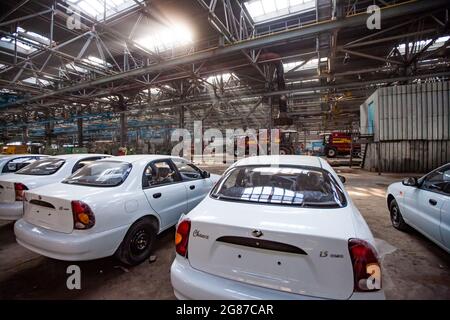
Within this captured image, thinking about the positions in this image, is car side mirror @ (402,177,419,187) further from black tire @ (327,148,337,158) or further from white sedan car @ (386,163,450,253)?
black tire @ (327,148,337,158)

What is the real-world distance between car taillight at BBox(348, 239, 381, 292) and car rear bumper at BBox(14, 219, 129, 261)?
228 cm

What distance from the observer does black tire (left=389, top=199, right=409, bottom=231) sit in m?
3.63

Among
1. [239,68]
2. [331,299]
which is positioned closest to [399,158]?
[239,68]

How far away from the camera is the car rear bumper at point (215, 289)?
1378 mm

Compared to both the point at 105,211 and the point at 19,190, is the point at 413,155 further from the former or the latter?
the point at 19,190

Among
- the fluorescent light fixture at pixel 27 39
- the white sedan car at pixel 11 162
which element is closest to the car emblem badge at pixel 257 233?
the white sedan car at pixel 11 162

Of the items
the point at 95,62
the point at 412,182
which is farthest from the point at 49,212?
the point at 95,62

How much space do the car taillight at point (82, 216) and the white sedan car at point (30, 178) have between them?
55.9 inches

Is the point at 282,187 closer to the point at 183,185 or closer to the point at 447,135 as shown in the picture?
the point at 183,185

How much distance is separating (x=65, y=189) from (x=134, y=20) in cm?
657

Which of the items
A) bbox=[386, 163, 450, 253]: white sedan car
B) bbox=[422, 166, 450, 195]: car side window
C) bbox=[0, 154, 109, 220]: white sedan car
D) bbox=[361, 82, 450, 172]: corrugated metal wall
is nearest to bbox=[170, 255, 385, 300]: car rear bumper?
bbox=[386, 163, 450, 253]: white sedan car

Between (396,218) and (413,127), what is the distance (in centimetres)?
933

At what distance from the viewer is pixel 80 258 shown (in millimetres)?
2211

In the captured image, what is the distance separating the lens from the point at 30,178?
3.76 meters
